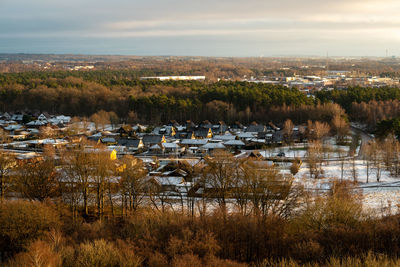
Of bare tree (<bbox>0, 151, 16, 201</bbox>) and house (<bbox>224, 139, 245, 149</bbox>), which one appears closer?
bare tree (<bbox>0, 151, 16, 201</bbox>)

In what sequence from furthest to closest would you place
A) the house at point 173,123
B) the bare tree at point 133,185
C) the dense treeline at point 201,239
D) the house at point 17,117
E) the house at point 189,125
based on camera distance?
1. the house at point 17,117
2. the house at point 173,123
3. the house at point 189,125
4. the bare tree at point 133,185
5. the dense treeline at point 201,239

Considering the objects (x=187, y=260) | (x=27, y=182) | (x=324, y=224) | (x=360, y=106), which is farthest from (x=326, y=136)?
(x=187, y=260)

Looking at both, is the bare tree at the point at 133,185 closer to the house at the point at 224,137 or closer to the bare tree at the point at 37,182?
the bare tree at the point at 37,182

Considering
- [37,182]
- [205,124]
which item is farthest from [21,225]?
[205,124]

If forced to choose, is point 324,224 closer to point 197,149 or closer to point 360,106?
point 197,149

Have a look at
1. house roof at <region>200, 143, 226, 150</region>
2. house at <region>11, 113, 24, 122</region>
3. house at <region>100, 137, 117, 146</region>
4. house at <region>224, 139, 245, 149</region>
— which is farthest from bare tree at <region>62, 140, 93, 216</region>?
house at <region>11, 113, 24, 122</region>

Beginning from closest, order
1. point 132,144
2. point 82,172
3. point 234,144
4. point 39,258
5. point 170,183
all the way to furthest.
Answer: point 39,258
point 82,172
point 170,183
point 132,144
point 234,144

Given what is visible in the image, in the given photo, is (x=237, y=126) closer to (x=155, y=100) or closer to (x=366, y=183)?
(x=155, y=100)

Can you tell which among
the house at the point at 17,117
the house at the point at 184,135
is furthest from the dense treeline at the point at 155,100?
the house at the point at 184,135

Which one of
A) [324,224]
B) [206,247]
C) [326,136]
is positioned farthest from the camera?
[326,136]

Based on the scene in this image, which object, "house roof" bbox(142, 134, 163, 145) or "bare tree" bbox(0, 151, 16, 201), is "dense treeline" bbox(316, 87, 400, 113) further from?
"bare tree" bbox(0, 151, 16, 201)

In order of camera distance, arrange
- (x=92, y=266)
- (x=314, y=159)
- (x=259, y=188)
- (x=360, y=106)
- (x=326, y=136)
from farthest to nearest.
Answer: (x=360, y=106) < (x=326, y=136) < (x=314, y=159) < (x=259, y=188) < (x=92, y=266)
